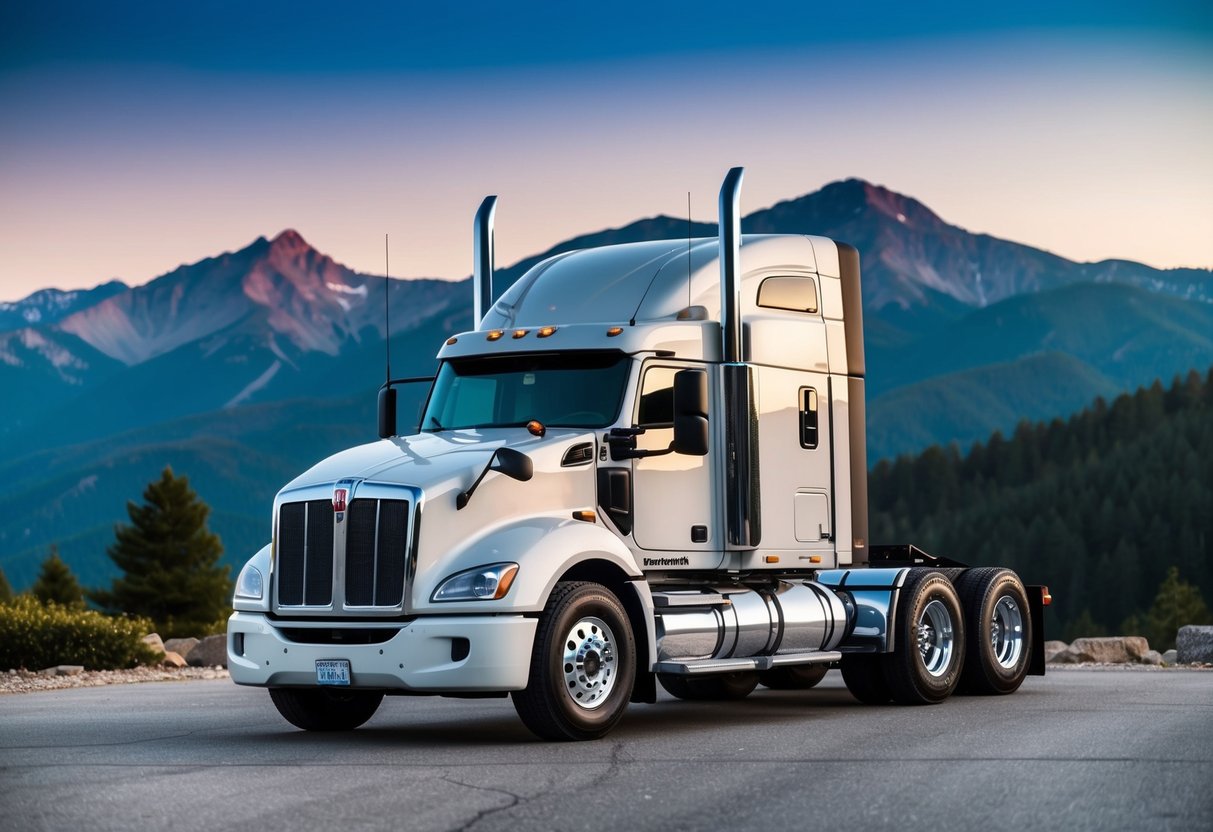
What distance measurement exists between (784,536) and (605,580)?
2.70m

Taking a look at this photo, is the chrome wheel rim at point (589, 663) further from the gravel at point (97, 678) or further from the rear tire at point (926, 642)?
the gravel at point (97, 678)

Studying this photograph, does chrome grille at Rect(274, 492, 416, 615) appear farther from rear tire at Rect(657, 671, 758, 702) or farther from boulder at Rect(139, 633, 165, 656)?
boulder at Rect(139, 633, 165, 656)

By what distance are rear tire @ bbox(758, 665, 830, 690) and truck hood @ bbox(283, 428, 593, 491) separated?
20.3ft

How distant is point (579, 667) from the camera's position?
1297 cm

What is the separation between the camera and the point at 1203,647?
27.1m

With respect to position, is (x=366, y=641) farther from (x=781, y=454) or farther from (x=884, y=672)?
(x=884, y=672)

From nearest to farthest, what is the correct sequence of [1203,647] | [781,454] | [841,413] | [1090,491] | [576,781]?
[576,781] → [781,454] → [841,413] → [1203,647] → [1090,491]

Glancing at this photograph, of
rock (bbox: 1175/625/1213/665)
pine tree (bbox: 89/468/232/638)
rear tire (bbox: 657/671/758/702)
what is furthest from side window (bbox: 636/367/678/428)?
pine tree (bbox: 89/468/232/638)

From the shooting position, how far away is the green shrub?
2542 cm

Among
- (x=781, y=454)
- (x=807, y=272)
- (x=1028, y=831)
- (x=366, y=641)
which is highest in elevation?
(x=807, y=272)

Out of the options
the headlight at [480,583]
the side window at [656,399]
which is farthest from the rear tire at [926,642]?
the headlight at [480,583]

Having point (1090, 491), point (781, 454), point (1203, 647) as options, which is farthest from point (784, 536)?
point (1090, 491)

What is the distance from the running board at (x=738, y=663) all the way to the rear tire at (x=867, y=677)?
41 cm

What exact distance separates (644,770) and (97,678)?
14.5m
